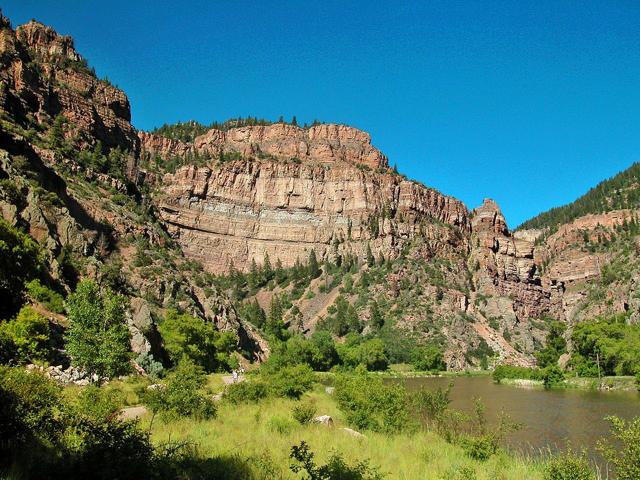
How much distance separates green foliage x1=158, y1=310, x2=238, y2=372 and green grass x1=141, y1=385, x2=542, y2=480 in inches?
997

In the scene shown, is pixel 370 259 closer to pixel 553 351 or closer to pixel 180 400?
pixel 553 351

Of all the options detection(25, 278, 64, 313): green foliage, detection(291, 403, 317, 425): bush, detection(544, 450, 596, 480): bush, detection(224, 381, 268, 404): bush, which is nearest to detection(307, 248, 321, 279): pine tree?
detection(25, 278, 64, 313): green foliage

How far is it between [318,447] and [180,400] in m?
6.20

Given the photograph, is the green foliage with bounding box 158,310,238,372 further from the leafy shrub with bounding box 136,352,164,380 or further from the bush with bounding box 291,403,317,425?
the bush with bounding box 291,403,317,425

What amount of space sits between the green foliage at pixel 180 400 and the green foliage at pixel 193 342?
23088 millimetres

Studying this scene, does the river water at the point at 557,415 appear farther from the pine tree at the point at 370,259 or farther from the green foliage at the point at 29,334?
the pine tree at the point at 370,259

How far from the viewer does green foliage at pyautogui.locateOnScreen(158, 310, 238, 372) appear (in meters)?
45.3

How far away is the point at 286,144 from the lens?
534 ft

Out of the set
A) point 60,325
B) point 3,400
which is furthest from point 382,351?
point 3,400

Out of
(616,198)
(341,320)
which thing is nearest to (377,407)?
(341,320)

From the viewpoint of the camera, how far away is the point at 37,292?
3341 centimetres

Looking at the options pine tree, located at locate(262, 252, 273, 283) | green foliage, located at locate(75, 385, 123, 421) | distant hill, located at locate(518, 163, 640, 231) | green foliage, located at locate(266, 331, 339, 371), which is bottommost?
green foliage, located at locate(266, 331, 339, 371)

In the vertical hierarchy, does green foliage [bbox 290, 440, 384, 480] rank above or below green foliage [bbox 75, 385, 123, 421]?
below

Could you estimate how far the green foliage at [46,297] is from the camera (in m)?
33.0
